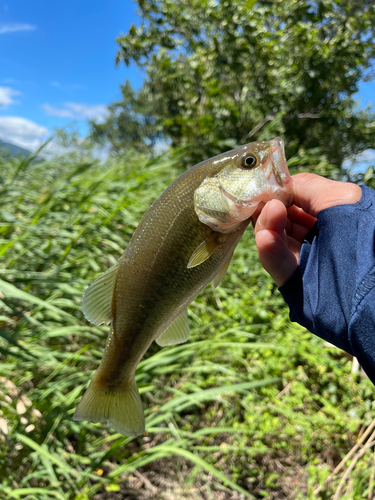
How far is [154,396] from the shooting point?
8.55 feet

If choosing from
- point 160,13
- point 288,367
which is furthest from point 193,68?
point 288,367

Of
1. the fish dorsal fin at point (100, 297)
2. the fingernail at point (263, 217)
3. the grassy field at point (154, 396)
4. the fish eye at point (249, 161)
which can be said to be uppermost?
the fish eye at point (249, 161)

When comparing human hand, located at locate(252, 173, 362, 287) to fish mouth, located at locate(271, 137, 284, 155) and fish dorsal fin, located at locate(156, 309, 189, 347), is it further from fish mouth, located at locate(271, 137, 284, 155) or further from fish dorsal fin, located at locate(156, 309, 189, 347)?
fish dorsal fin, located at locate(156, 309, 189, 347)

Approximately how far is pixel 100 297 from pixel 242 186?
0.69 m

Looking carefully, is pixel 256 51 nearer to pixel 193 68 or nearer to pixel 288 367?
pixel 193 68

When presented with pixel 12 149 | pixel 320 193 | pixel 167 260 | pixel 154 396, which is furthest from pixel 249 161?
pixel 12 149

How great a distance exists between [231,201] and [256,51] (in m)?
5.80

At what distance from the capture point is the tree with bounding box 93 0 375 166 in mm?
5840

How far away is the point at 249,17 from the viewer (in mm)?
5652

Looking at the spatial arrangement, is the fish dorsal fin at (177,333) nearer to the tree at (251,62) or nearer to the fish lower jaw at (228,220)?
the fish lower jaw at (228,220)

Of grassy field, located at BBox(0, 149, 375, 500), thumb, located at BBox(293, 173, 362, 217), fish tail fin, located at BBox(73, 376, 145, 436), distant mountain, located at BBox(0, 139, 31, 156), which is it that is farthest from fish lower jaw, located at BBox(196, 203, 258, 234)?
distant mountain, located at BBox(0, 139, 31, 156)

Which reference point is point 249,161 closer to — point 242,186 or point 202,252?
point 242,186

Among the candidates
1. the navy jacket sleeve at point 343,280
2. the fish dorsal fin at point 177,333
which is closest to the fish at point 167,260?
the fish dorsal fin at point 177,333

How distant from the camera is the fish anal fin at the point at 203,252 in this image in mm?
1224
